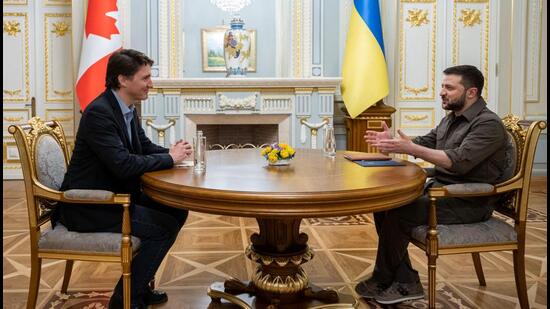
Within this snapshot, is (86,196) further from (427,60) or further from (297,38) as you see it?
(427,60)

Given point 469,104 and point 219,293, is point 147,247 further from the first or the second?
point 469,104

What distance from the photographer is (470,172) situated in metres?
2.45

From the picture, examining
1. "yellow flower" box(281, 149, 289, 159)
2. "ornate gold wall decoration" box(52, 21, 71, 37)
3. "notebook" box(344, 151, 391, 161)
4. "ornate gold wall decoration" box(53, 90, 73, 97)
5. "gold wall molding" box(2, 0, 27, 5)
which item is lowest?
"notebook" box(344, 151, 391, 161)

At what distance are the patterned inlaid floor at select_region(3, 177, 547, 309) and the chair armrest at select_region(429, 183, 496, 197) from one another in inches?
23.4

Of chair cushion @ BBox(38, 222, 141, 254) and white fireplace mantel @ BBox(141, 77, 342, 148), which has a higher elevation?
white fireplace mantel @ BBox(141, 77, 342, 148)

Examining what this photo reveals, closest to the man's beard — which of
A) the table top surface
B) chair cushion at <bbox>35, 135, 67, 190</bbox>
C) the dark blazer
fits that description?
the table top surface

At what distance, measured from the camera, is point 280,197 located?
1791mm

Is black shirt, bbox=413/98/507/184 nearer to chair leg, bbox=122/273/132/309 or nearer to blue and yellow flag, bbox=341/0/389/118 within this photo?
chair leg, bbox=122/273/132/309

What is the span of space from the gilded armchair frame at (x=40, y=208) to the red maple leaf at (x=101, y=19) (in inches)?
118

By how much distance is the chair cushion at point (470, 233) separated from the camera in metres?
2.27

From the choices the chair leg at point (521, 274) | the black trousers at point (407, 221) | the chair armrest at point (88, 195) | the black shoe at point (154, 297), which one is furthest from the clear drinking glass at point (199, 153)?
the chair leg at point (521, 274)

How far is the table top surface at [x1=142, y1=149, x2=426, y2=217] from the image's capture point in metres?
1.81

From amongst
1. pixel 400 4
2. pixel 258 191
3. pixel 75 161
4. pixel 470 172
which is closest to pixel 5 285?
pixel 75 161

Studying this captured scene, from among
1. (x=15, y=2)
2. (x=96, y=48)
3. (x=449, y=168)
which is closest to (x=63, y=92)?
(x=15, y=2)
